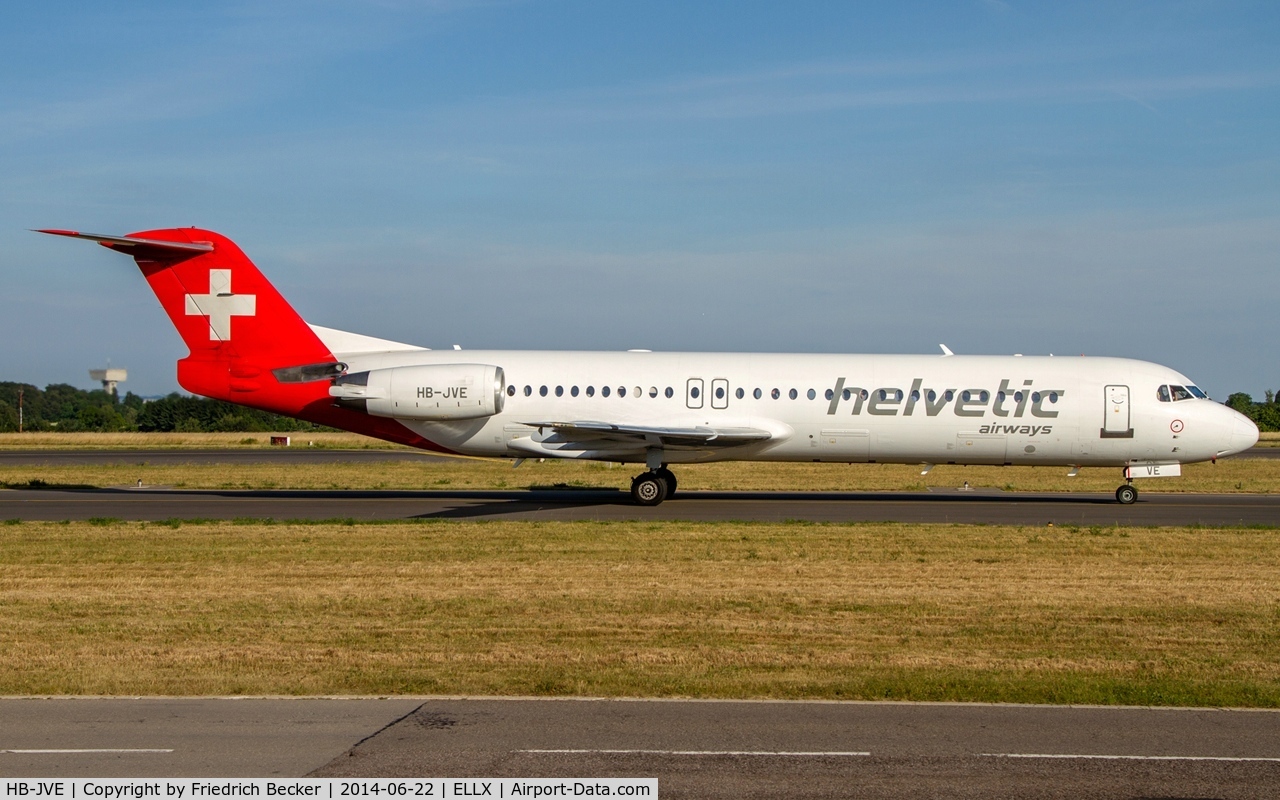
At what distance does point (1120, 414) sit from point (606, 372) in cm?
1186

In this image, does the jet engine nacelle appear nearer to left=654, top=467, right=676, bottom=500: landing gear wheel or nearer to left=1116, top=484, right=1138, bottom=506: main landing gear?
left=654, top=467, right=676, bottom=500: landing gear wheel

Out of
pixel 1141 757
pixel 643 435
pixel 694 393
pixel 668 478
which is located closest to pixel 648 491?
pixel 668 478

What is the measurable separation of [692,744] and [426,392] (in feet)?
61.1

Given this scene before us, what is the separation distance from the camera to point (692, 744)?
788 cm

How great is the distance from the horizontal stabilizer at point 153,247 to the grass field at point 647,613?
7.70 m

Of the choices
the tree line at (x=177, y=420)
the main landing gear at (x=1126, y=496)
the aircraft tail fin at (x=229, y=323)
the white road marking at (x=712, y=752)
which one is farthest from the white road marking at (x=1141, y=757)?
the tree line at (x=177, y=420)

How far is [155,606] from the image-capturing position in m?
13.3

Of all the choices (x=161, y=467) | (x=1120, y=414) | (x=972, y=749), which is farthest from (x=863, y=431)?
(x=161, y=467)

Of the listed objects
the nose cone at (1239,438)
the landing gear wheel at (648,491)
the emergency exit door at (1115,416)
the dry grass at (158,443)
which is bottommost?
the landing gear wheel at (648,491)

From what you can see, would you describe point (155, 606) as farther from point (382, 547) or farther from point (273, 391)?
point (273, 391)

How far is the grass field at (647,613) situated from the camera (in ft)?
32.6
